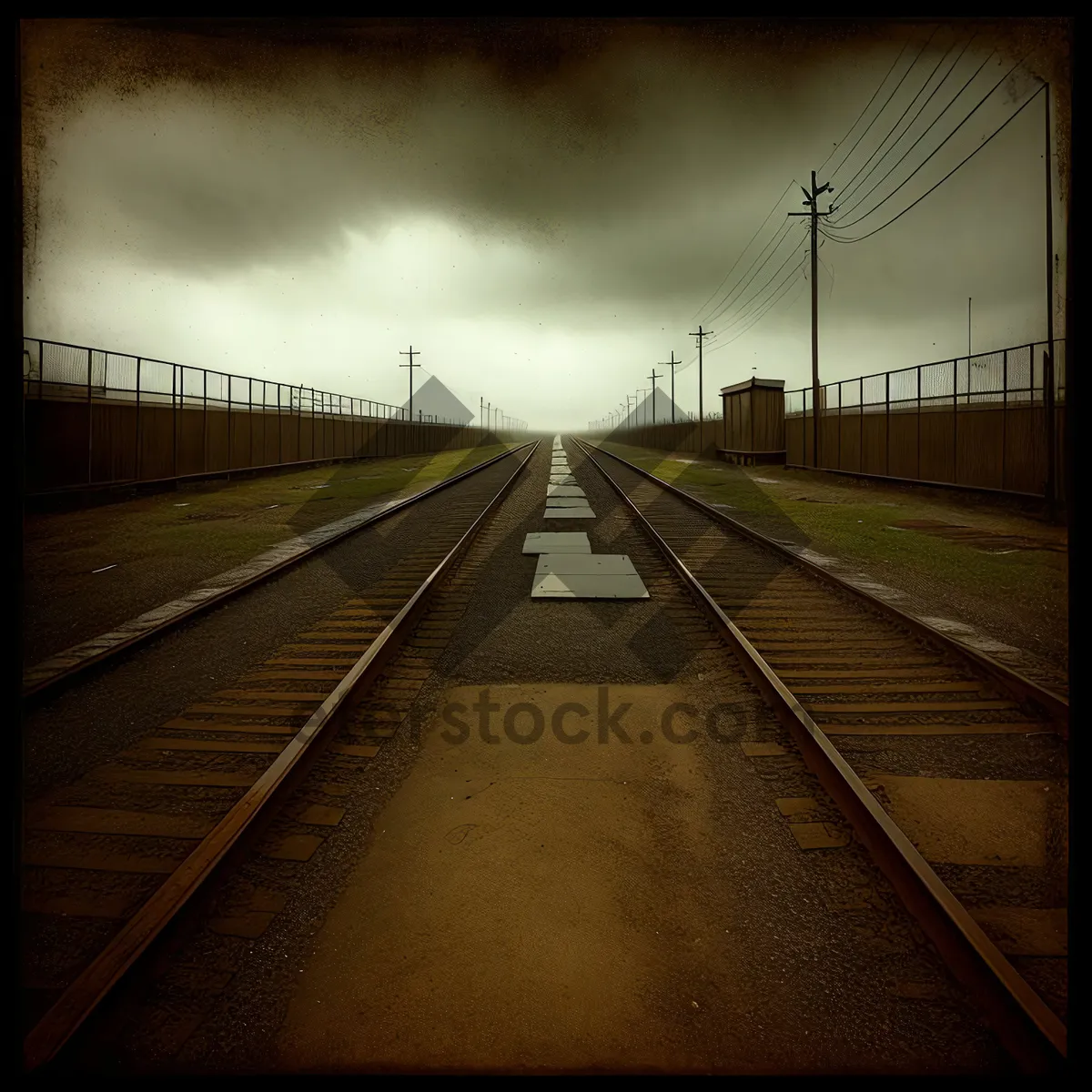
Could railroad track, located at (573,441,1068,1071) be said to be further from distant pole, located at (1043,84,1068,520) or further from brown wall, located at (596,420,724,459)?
brown wall, located at (596,420,724,459)

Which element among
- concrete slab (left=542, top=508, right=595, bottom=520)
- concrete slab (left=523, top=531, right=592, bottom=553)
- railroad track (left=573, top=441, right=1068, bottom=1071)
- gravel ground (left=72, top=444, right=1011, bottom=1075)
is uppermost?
concrete slab (left=542, top=508, right=595, bottom=520)

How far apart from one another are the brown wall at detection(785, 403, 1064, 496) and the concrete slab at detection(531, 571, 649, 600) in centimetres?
1195

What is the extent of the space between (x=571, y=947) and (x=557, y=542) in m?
8.44

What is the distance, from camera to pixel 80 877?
Result: 2715 mm

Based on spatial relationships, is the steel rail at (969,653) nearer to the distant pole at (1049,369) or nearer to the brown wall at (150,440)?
the distant pole at (1049,369)

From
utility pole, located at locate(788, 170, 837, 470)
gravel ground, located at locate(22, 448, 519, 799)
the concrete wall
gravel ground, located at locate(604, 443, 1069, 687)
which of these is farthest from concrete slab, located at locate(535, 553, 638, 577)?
utility pole, located at locate(788, 170, 837, 470)

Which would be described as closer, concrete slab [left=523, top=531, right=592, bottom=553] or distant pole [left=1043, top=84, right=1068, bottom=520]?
concrete slab [left=523, top=531, right=592, bottom=553]

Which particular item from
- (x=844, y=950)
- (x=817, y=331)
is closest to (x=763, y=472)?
(x=817, y=331)

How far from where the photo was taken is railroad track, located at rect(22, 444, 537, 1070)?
2.19 m

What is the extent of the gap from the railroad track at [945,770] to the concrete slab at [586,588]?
0.79 metres

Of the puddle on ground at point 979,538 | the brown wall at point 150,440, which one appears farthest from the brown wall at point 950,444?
the brown wall at point 150,440

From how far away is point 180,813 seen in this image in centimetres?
318

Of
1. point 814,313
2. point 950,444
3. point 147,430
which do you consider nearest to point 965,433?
point 950,444

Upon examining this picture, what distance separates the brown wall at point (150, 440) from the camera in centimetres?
1519
